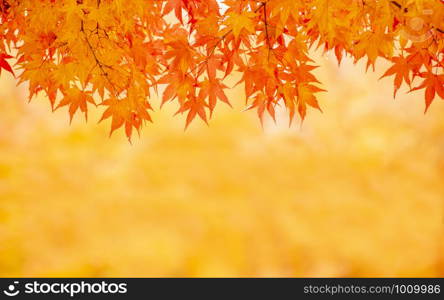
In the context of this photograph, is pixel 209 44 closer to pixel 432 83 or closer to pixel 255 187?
pixel 432 83

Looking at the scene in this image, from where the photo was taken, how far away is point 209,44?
1713 millimetres

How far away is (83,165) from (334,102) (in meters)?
2.17

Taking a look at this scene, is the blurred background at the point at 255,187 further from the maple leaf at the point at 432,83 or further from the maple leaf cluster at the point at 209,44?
the maple leaf at the point at 432,83

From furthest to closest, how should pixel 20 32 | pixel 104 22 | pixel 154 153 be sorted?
pixel 154 153 < pixel 20 32 < pixel 104 22

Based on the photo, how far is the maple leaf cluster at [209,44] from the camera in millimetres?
1604

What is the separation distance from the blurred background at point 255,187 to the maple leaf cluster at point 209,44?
2342mm

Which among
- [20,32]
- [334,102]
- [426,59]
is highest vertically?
[334,102]

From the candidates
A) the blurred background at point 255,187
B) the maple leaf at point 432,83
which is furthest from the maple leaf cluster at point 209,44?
the blurred background at point 255,187

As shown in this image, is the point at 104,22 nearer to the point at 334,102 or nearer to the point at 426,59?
the point at 426,59

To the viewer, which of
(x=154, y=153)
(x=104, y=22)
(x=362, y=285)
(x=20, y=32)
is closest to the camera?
(x=104, y=22)

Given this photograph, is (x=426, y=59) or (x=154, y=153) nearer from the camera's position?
(x=426, y=59)

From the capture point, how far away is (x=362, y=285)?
13.2 ft

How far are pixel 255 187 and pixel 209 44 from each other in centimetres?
271

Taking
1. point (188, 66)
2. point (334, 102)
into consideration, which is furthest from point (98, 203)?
point (188, 66)
